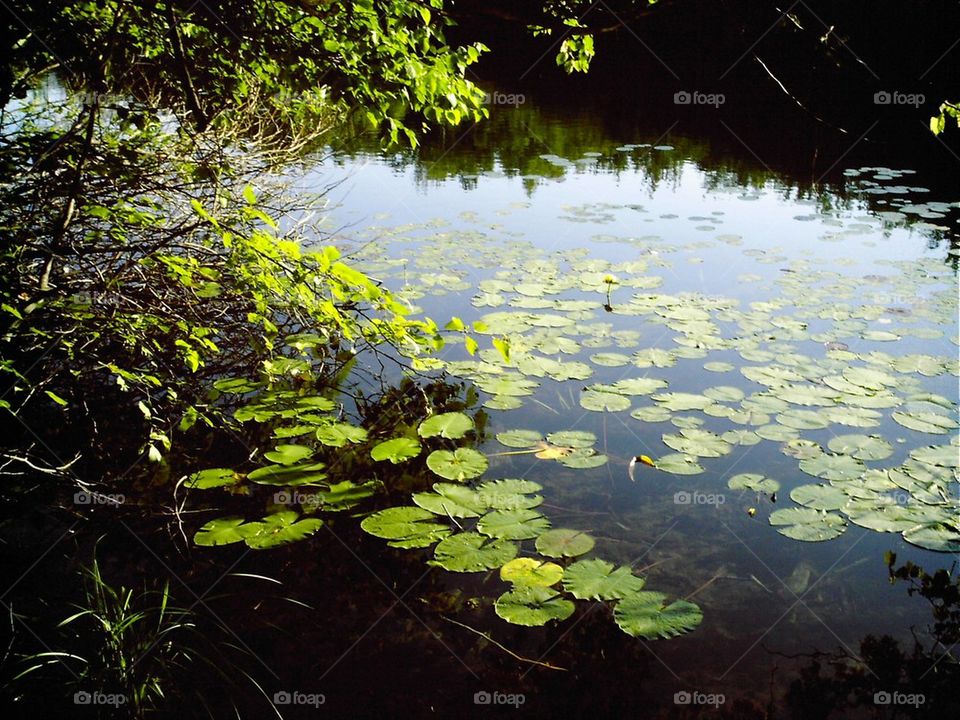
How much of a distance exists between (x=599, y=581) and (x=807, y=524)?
0.89m

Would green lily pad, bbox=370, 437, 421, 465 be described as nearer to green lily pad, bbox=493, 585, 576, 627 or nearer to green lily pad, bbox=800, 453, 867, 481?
green lily pad, bbox=493, 585, 576, 627

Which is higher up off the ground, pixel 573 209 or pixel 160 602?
pixel 573 209

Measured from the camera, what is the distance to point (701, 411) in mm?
3527

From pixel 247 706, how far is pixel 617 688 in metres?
1.04

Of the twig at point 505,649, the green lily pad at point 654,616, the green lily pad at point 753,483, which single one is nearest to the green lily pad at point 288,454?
the twig at point 505,649

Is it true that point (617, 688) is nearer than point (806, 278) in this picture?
Yes

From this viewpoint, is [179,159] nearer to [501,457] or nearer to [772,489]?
[501,457]

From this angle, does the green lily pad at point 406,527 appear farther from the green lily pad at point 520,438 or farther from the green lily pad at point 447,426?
the green lily pad at point 520,438

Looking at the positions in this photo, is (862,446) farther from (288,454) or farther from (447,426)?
(288,454)

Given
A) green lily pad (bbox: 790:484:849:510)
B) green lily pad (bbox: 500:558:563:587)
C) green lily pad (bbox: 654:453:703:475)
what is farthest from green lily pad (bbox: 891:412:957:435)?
green lily pad (bbox: 500:558:563:587)

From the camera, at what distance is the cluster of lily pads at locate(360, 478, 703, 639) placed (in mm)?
2318

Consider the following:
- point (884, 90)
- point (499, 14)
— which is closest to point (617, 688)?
point (499, 14)

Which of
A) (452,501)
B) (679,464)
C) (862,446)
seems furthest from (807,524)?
(452,501)

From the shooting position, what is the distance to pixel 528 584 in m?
2.41
